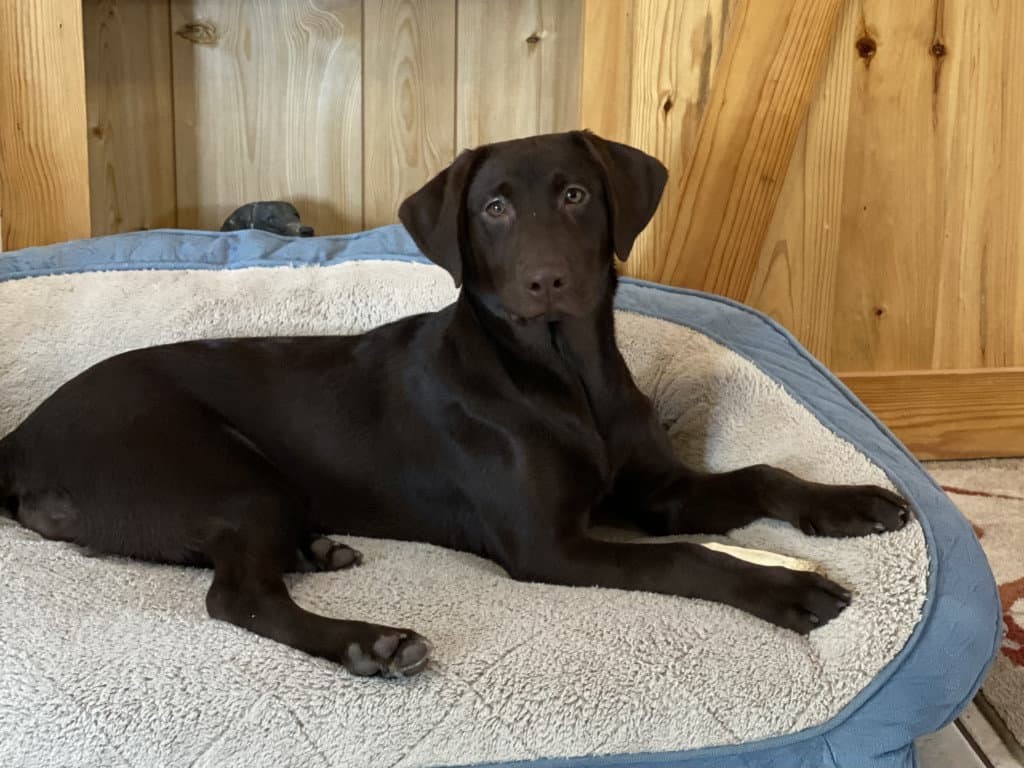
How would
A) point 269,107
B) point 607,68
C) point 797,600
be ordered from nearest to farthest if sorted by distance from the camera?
1. point 797,600
2. point 607,68
3. point 269,107

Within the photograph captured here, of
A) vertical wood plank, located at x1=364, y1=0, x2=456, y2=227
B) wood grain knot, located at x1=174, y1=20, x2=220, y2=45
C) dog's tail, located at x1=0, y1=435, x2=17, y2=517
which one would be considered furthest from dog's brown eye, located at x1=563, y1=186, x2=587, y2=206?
wood grain knot, located at x1=174, y1=20, x2=220, y2=45

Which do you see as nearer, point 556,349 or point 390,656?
point 390,656

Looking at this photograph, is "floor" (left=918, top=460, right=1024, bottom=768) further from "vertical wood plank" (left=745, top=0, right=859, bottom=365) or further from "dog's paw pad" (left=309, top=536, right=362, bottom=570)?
"dog's paw pad" (left=309, top=536, right=362, bottom=570)

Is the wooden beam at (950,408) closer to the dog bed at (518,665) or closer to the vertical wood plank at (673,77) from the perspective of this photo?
the vertical wood plank at (673,77)

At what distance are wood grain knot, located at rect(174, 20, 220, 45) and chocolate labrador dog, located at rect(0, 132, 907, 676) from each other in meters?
1.53

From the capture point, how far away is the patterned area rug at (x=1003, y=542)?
192 cm

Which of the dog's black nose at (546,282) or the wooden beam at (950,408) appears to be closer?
the dog's black nose at (546,282)

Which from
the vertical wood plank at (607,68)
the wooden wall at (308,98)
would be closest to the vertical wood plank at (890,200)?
the vertical wood plank at (607,68)

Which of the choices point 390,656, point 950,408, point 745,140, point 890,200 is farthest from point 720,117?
point 390,656

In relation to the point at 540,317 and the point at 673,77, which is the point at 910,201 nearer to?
the point at 673,77

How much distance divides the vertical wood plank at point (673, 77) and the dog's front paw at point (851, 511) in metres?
1.17

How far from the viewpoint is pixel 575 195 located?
192 cm

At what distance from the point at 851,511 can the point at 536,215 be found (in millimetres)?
696

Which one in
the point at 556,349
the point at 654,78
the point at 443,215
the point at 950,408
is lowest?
the point at 950,408
